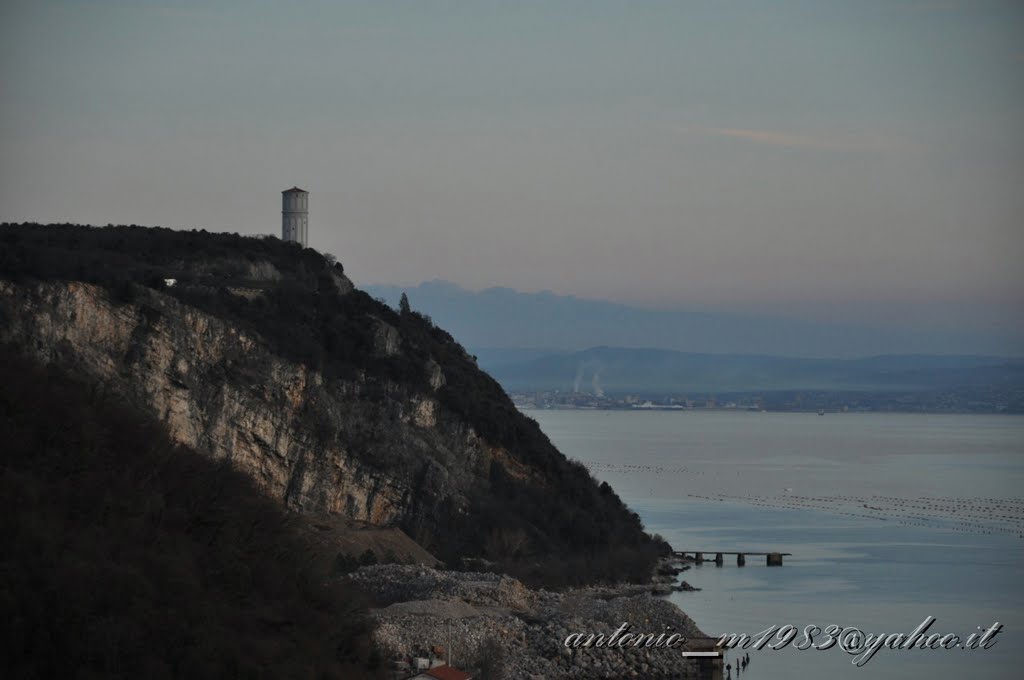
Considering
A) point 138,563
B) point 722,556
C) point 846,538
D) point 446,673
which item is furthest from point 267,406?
point 138,563

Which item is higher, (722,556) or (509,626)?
(722,556)

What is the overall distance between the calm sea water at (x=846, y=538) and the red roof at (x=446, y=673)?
31.9 feet

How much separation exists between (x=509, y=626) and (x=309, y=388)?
66.7ft

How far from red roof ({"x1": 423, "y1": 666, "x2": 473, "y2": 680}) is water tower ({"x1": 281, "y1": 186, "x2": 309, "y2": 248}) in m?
42.4

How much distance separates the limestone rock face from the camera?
4975cm

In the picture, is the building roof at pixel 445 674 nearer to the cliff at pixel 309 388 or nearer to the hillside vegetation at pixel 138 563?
the hillside vegetation at pixel 138 563

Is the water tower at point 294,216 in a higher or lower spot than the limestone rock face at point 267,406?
higher

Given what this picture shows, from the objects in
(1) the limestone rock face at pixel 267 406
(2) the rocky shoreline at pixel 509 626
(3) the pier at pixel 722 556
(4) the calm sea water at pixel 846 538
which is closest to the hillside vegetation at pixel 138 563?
(2) the rocky shoreline at pixel 509 626

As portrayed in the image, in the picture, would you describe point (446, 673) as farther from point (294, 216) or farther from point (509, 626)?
point (294, 216)

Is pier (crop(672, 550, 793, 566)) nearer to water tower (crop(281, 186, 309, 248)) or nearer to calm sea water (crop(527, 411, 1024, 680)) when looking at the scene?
calm sea water (crop(527, 411, 1024, 680))

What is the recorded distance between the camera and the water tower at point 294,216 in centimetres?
7200

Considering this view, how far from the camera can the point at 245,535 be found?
2681cm

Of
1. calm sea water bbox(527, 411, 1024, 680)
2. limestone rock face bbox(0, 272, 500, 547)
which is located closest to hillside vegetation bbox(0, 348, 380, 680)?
calm sea water bbox(527, 411, 1024, 680)

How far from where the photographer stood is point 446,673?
1221 inches
